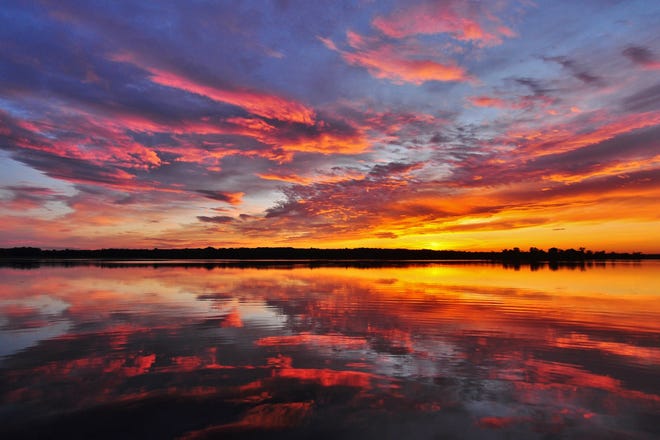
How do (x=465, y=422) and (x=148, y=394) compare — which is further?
(x=148, y=394)

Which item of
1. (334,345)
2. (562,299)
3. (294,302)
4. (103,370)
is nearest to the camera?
(103,370)

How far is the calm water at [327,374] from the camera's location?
8.47 metres

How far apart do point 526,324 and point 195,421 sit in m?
17.1

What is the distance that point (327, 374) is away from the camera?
11.7 meters

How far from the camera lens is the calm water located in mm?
8469

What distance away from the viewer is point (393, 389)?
10.5m

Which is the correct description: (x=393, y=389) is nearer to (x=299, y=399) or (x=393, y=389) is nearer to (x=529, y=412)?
(x=299, y=399)

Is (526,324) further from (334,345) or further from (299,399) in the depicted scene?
(299,399)

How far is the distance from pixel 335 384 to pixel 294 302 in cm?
1735

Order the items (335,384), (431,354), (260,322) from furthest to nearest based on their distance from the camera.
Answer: (260,322)
(431,354)
(335,384)

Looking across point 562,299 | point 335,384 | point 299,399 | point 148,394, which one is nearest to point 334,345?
point 335,384

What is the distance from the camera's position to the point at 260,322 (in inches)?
792

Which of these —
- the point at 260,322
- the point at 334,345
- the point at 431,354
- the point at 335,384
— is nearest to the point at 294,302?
the point at 260,322

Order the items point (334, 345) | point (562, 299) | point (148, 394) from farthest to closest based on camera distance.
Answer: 1. point (562, 299)
2. point (334, 345)
3. point (148, 394)
